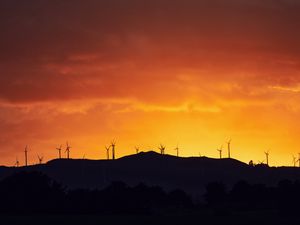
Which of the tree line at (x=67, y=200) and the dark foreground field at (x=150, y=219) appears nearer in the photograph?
the dark foreground field at (x=150, y=219)

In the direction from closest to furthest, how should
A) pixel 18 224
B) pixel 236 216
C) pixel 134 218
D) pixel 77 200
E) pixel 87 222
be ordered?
1. pixel 18 224
2. pixel 87 222
3. pixel 134 218
4. pixel 236 216
5. pixel 77 200

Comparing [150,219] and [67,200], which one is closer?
[150,219]

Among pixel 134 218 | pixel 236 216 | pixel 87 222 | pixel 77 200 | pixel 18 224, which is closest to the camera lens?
pixel 18 224

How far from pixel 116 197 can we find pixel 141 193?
8.90 metres

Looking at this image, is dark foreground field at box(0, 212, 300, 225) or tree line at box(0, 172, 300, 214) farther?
tree line at box(0, 172, 300, 214)

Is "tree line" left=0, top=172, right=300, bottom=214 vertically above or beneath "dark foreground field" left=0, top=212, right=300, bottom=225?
above

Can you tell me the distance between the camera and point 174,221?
14550cm

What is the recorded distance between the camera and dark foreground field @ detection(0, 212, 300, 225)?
136m

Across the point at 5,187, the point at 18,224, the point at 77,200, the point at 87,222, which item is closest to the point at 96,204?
the point at 77,200

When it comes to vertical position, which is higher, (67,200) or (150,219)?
(67,200)

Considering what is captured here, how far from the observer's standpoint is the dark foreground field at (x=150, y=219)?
13625 centimetres

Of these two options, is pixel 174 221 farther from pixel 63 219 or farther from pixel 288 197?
pixel 288 197

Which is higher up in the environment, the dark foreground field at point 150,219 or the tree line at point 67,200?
the tree line at point 67,200

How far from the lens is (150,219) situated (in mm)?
147750
